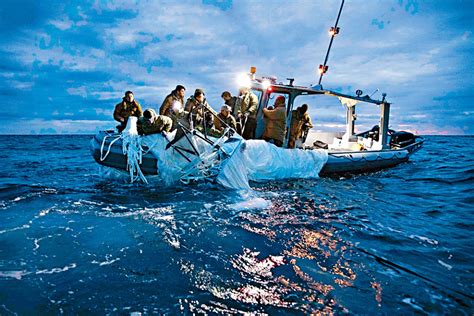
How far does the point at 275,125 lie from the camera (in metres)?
8.57

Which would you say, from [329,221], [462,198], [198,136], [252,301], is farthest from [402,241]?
[198,136]

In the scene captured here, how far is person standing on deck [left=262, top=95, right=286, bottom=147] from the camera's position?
8.48 metres

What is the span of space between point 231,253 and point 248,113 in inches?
230

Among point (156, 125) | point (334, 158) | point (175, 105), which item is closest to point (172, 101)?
point (175, 105)

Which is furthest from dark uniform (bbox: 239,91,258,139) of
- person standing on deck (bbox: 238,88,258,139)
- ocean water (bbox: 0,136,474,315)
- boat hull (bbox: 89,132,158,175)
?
boat hull (bbox: 89,132,158,175)

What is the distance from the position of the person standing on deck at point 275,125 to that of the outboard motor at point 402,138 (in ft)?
24.7

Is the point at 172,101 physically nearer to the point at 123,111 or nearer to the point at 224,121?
the point at 224,121

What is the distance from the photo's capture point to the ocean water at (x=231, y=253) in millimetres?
2471

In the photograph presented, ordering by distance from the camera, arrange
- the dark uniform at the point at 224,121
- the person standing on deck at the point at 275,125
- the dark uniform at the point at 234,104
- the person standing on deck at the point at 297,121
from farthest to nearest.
Answer: the person standing on deck at the point at 297,121
the dark uniform at the point at 234,104
the person standing on deck at the point at 275,125
the dark uniform at the point at 224,121

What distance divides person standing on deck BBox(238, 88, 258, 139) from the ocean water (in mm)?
2893

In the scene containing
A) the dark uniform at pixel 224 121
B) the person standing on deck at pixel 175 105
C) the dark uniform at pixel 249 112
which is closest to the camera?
the person standing on deck at pixel 175 105

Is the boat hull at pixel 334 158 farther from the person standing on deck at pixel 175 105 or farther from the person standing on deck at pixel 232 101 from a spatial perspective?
the person standing on deck at pixel 232 101

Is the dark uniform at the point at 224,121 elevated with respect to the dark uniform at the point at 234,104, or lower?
lower

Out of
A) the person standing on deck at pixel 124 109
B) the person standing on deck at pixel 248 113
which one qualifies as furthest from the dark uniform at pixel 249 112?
the person standing on deck at pixel 124 109
